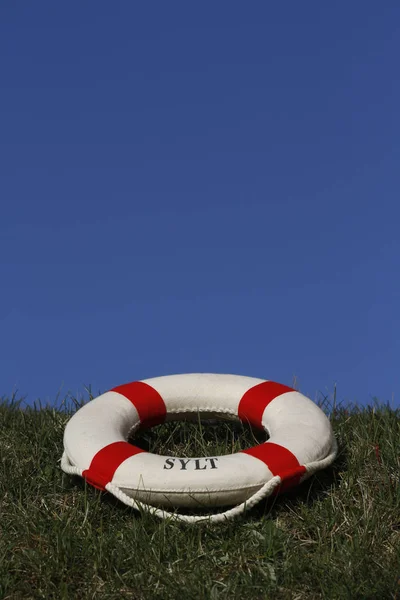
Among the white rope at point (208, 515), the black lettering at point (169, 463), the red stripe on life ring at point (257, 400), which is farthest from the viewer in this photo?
the red stripe on life ring at point (257, 400)

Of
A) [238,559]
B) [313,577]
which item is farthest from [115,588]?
[313,577]

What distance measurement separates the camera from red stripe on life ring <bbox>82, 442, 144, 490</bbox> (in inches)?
139

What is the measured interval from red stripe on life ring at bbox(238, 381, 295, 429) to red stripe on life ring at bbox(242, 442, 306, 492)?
0.49 metres

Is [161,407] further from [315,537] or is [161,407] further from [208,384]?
[315,537]

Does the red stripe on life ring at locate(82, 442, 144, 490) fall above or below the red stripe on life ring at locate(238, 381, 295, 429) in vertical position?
below

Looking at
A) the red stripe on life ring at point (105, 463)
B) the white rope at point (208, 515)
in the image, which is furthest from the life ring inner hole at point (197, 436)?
the white rope at point (208, 515)

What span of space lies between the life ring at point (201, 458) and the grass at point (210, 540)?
0.12m

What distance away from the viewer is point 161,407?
4203 mm

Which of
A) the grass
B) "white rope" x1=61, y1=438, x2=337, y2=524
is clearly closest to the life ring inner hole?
the grass

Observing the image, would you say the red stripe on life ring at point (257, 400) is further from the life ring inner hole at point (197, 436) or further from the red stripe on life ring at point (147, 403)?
the red stripe on life ring at point (147, 403)

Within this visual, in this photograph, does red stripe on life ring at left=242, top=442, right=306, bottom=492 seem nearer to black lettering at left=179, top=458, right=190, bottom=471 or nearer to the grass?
the grass

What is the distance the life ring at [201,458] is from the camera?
3.42 m

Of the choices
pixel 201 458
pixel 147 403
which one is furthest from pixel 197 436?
pixel 201 458

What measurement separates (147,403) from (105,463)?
2.18 feet
